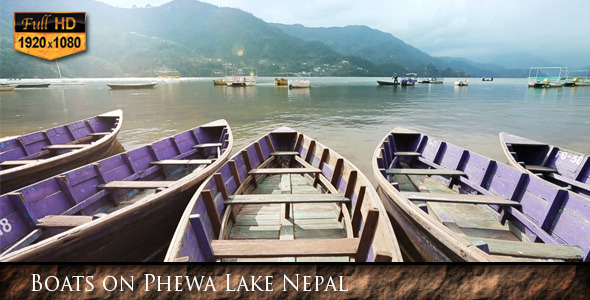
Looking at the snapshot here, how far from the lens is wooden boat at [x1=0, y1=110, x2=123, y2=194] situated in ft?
18.6

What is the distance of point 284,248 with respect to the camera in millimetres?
3252

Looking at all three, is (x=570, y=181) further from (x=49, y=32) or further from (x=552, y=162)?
(x=49, y=32)

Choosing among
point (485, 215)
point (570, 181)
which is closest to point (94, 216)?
point (485, 215)

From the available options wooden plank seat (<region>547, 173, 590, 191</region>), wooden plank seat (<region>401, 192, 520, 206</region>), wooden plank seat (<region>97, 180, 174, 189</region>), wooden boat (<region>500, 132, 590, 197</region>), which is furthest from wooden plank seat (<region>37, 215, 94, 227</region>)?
wooden plank seat (<region>547, 173, 590, 191</region>)

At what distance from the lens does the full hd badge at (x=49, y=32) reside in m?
4.77

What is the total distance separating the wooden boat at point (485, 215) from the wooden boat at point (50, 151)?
813 cm

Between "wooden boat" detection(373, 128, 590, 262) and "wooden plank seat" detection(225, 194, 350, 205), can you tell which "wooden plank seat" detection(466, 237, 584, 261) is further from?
"wooden plank seat" detection(225, 194, 350, 205)

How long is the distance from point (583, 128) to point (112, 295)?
30.2 meters

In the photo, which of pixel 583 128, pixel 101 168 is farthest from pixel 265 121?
pixel 583 128

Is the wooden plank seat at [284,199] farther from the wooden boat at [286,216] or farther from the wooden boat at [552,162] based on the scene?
the wooden boat at [552,162]

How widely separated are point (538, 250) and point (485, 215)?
6.82ft

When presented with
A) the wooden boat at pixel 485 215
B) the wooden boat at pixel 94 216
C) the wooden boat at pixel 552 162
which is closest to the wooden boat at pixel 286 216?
the wooden boat at pixel 485 215

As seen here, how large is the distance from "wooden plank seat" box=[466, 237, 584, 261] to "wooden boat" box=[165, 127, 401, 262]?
1600 mm

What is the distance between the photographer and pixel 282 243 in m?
3.37
